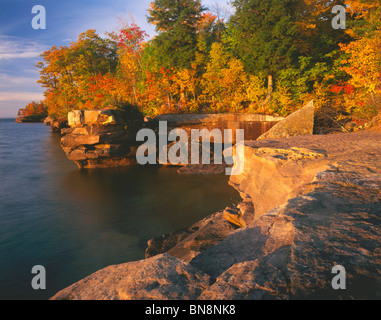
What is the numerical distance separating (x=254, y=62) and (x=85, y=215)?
16.6 meters

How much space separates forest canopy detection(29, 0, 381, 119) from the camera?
15738mm

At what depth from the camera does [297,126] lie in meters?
11.1

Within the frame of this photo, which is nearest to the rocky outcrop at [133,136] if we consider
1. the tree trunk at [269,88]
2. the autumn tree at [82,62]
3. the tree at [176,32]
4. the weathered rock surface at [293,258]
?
the tree trunk at [269,88]

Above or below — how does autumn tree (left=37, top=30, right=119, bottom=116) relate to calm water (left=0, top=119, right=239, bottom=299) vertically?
above

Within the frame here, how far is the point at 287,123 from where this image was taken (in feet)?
37.0

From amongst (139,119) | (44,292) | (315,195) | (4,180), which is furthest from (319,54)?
(4,180)

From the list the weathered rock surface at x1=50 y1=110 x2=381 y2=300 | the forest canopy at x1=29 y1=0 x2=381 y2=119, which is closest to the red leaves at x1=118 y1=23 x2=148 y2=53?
the forest canopy at x1=29 y1=0 x2=381 y2=119

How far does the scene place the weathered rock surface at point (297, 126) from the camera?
1104 cm

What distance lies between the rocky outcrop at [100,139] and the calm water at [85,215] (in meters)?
0.99

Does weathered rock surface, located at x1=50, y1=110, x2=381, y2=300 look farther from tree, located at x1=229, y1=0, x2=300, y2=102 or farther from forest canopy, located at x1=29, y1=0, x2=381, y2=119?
tree, located at x1=229, y1=0, x2=300, y2=102

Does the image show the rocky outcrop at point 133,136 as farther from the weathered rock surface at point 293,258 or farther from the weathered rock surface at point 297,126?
the weathered rock surface at point 293,258

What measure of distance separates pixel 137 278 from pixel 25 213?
10301 mm

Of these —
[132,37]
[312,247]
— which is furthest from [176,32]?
[312,247]

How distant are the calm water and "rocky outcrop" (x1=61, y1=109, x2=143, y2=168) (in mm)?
993
